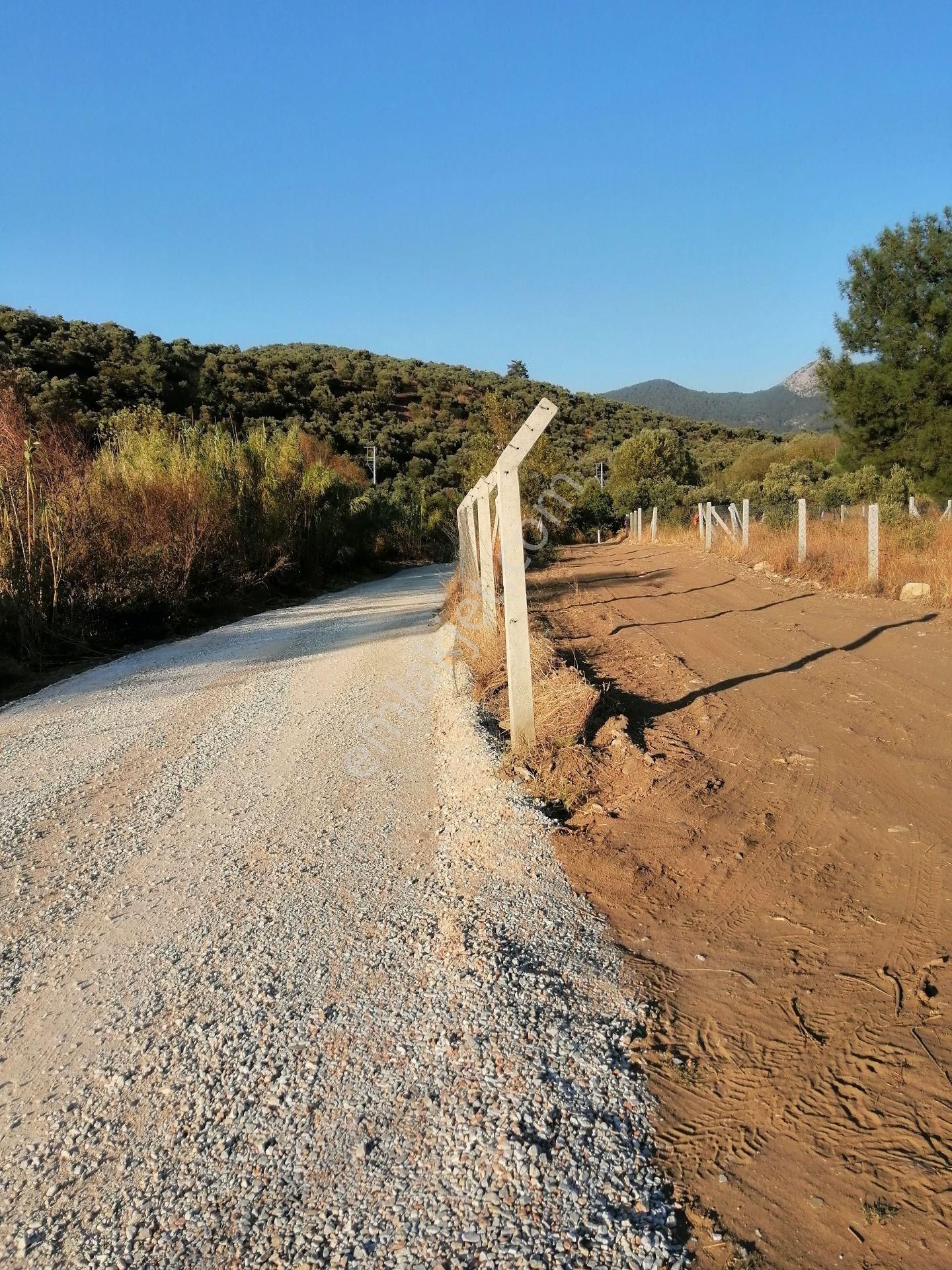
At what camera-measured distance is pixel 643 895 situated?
3.49 m

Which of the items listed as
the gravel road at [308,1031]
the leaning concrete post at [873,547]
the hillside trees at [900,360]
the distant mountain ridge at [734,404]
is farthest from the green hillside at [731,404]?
the gravel road at [308,1031]

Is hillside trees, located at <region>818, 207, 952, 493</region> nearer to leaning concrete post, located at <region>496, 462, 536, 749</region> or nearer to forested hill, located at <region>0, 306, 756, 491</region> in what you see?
forested hill, located at <region>0, 306, 756, 491</region>

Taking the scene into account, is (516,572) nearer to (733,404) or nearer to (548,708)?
(548,708)

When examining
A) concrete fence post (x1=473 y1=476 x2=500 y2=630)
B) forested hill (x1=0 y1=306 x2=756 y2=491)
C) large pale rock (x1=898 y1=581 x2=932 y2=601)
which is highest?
forested hill (x1=0 y1=306 x2=756 y2=491)

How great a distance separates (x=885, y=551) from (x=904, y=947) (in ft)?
41.3

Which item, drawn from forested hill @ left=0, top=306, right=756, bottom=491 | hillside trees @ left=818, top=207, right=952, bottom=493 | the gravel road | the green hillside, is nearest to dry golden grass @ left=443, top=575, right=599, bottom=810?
the gravel road

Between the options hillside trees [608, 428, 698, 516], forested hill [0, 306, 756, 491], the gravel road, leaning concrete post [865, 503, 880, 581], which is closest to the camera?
the gravel road

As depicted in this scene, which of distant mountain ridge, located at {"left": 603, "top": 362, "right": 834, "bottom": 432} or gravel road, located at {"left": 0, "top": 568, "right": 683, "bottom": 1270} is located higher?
distant mountain ridge, located at {"left": 603, "top": 362, "right": 834, "bottom": 432}

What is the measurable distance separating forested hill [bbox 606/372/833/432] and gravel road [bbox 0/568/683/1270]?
8900cm

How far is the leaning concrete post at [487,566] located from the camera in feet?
27.9

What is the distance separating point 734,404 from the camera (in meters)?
141

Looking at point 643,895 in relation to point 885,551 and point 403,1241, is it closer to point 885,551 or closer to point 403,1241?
point 403,1241

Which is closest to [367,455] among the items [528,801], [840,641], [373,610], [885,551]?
[373,610]

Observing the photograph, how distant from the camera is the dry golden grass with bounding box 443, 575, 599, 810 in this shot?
4.73 m
